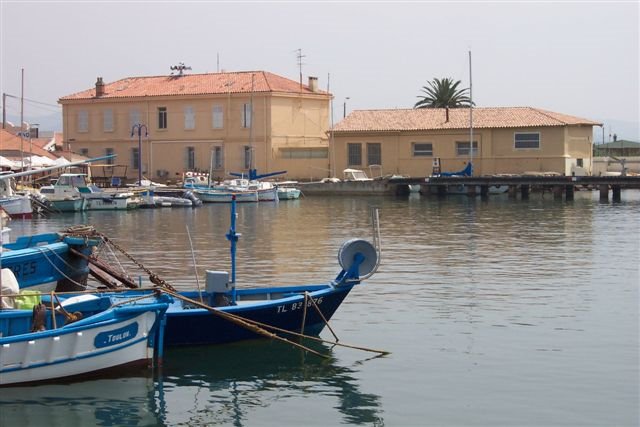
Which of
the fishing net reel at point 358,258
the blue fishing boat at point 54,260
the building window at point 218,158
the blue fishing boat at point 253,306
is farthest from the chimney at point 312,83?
the fishing net reel at point 358,258

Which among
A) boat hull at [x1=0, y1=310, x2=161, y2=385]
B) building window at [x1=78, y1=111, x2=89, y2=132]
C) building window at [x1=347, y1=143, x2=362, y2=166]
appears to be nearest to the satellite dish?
boat hull at [x1=0, y1=310, x2=161, y2=385]

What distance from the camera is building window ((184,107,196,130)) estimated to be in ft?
252

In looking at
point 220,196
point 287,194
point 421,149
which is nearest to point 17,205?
point 220,196

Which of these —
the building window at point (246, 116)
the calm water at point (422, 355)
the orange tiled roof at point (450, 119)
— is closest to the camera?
the calm water at point (422, 355)

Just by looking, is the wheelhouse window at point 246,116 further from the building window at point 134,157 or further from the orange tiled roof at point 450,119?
the building window at point 134,157

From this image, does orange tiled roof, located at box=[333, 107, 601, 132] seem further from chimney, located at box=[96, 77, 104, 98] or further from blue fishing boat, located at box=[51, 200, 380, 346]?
blue fishing boat, located at box=[51, 200, 380, 346]

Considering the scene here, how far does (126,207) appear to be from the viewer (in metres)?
56.6

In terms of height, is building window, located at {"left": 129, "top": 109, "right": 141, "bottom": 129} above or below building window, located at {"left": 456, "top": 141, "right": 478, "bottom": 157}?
above

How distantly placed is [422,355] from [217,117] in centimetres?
6051

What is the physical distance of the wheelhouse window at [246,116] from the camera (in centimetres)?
7519

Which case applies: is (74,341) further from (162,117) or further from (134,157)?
(134,157)

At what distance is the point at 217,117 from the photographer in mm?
76312

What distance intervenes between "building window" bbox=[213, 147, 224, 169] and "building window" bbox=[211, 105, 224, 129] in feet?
5.34

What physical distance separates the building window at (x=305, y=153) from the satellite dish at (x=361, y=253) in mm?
57839
